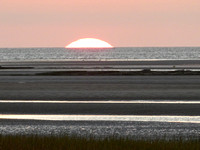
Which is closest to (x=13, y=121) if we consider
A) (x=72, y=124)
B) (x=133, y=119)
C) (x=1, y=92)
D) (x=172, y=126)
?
(x=72, y=124)

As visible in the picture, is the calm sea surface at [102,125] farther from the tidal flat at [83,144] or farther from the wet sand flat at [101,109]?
the tidal flat at [83,144]

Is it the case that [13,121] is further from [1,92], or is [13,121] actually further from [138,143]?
[1,92]

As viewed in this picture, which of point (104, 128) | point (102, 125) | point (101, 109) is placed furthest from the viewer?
point (101, 109)

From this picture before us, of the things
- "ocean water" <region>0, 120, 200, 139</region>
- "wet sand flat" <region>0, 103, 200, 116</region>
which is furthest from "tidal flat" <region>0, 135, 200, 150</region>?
"wet sand flat" <region>0, 103, 200, 116</region>

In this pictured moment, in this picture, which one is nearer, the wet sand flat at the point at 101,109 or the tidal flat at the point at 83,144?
the tidal flat at the point at 83,144

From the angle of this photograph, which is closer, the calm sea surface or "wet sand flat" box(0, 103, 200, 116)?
the calm sea surface

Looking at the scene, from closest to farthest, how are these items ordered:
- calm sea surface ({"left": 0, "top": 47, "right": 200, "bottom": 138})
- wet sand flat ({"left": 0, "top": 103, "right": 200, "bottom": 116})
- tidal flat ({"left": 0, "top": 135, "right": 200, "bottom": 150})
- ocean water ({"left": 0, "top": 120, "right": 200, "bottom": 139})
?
tidal flat ({"left": 0, "top": 135, "right": 200, "bottom": 150}), ocean water ({"left": 0, "top": 120, "right": 200, "bottom": 139}), calm sea surface ({"left": 0, "top": 47, "right": 200, "bottom": 138}), wet sand flat ({"left": 0, "top": 103, "right": 200, "bottom": 116})

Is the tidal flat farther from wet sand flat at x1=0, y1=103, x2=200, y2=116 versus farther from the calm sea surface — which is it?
wet sand flat at x1=0, y1=103, x2=200, y2=116

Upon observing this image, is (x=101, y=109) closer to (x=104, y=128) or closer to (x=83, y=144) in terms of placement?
(x=104, y=128)

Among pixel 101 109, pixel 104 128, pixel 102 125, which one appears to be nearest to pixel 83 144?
pixel 104 128

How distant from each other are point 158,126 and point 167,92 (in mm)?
14767

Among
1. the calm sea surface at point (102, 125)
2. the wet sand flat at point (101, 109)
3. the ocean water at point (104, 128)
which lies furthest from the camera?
the wet sand flat at point (101, 109)

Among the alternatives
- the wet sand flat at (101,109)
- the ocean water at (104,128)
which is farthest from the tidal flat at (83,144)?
the wet sand flat at (101,109)

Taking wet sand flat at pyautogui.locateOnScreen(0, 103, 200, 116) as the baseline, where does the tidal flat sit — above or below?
below
